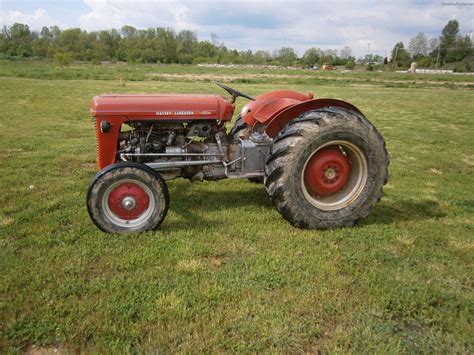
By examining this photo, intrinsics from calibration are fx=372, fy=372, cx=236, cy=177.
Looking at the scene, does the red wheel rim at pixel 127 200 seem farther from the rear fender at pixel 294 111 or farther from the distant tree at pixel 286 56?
the distant tree at pixel 286 56

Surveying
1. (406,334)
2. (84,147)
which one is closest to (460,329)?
(406,334)

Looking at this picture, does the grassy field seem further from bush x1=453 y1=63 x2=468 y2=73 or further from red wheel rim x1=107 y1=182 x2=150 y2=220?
bush x1=453 y1=63 x2=468 y2=73

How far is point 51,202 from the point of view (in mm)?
4719

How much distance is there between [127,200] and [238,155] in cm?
144

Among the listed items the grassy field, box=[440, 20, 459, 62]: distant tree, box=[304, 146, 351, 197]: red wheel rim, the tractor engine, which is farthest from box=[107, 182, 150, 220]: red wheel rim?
box=[440, 20, 459, 62]: distant tree

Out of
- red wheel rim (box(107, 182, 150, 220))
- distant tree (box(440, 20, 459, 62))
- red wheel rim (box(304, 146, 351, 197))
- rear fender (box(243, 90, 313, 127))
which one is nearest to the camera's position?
red wheel rim (box(107, 182, 150, 220))

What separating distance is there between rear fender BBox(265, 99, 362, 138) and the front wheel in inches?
58.6

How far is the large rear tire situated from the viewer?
13.0 ft

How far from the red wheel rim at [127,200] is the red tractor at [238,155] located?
0.01 meters

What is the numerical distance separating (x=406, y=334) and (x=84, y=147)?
7007mm

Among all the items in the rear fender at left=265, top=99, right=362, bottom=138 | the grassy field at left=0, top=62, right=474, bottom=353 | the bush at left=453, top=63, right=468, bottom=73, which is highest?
the bush at left=453, top=63, right=468, bottom=73

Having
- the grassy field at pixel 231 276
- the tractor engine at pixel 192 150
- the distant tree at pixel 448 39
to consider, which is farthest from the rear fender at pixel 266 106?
the distant tree at pixel 448 39

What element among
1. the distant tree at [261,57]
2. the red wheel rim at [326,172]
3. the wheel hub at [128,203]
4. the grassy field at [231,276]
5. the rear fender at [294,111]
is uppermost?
the distant tree at [261,57]

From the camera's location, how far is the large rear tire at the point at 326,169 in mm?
3963
